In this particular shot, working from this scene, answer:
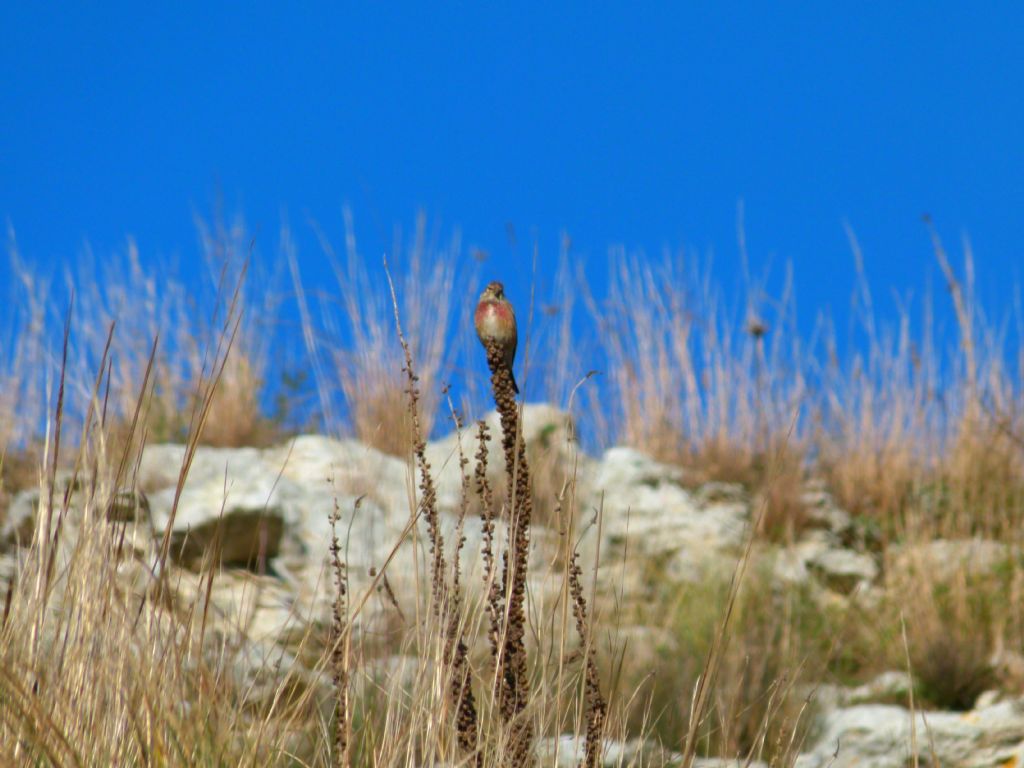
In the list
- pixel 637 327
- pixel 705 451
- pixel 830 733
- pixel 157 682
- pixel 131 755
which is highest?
pixel 637 327

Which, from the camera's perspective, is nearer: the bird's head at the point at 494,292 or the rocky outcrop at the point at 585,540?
the bird's head at the point at 494,292

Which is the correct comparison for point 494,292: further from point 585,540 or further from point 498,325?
point 585,540

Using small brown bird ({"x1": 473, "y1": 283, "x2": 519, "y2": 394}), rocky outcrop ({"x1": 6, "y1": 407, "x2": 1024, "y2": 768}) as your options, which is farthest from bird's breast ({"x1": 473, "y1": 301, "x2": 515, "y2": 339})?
rocky outcrop ({"x1": 6, "y1": 407, "x2": 1024, "y2": 768})

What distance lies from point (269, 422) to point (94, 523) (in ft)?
16.9

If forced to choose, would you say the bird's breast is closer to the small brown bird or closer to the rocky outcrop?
the small brown bird

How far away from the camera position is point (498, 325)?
166 cm

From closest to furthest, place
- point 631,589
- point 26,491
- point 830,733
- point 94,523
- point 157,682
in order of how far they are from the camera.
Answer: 1. point 157,682
2. point 94,523
3. point 830,733
4. point 26,491
5. point 631,589

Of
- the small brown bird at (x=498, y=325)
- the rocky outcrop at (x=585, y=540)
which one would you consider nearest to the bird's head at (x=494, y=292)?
the small brown bird at (x=498, y=325)

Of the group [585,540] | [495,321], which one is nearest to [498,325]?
[495,321]

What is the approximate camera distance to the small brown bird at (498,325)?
1.66 meters

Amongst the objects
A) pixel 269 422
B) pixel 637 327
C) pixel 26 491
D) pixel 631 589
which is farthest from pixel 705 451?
pixel 26 491

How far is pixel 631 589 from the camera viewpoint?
5496 mm

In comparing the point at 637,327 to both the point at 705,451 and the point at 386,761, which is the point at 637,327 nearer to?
the point at 705,451

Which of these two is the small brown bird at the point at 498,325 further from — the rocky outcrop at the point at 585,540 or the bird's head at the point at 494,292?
the rocky outcrop at the point at 585,540
